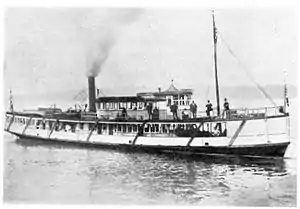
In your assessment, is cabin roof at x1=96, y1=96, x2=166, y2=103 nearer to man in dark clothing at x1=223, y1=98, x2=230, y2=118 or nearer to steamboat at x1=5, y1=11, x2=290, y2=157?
steamboat at x1=5, y1=11, x2=290, y2=157

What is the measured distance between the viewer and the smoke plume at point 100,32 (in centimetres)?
199

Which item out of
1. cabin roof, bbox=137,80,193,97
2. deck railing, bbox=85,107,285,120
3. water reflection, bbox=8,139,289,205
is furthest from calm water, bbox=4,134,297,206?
cabin roof, bbox=137,80,193,97

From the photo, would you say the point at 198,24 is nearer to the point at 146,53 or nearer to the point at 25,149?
the point at 146,53

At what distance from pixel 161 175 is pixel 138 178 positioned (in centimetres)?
10

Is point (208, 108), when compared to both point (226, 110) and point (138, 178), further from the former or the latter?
point (138, 178)

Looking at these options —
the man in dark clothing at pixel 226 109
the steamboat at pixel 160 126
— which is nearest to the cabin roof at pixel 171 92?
the steamboat at pixel 160 126

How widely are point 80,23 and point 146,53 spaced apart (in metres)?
0.32

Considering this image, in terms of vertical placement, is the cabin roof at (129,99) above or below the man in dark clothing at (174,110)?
above

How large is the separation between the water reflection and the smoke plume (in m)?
0.40

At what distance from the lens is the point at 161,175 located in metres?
1.98

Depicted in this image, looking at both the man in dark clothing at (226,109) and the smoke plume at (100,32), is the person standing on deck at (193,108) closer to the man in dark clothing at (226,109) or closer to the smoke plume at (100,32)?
the man in dark clothing at (226,109)

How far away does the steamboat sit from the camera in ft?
6.49

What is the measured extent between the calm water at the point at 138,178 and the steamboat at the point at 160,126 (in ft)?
0.16

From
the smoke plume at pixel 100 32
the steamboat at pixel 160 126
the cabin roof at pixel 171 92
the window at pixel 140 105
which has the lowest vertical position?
the steamboat at pixel 160 126
